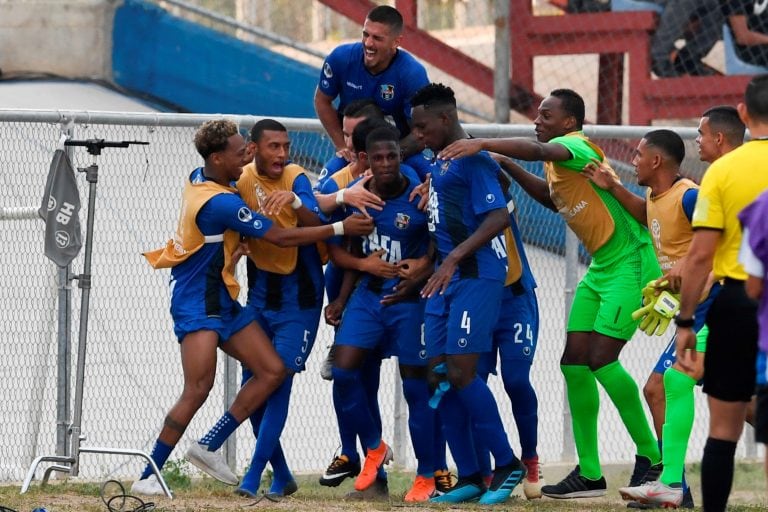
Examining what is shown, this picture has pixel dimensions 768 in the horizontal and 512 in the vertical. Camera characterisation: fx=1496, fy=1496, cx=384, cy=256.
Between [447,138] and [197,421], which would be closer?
[447,138]

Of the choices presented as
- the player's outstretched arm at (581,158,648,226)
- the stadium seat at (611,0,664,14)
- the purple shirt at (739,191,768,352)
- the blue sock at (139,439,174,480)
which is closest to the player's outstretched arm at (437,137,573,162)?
the player's outstretched arm at (581,158,648,226)

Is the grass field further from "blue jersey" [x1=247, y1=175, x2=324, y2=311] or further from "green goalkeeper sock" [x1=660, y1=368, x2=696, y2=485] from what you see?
"blue jersey" [x1=247, y1=175, x2=324, y2=311]

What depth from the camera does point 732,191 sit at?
6.26 meters

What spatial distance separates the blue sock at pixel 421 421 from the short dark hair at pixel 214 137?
1654 millimetres

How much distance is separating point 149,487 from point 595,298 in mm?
2672

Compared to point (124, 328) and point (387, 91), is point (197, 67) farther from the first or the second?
point (387, 91)

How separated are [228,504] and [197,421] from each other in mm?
2563

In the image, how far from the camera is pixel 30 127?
33.0 feet

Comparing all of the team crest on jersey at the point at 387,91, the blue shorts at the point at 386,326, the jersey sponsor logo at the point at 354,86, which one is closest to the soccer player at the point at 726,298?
the blue shorts at the point at 386,326

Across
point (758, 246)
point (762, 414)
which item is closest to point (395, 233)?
point (762, 414)

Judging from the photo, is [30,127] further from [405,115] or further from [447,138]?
[447,138]

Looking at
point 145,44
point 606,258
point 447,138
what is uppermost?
point 145,44

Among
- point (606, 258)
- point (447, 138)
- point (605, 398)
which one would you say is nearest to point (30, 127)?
point (447, 138)

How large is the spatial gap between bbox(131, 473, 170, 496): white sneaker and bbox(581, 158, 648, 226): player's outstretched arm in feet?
9.47
